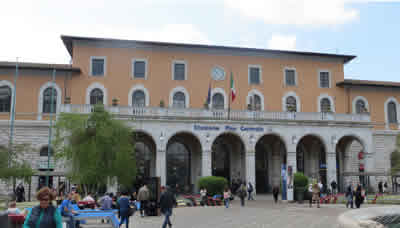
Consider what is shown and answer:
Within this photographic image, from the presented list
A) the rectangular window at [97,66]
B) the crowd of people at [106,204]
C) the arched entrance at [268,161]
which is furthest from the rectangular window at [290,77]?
the rectangular window at [97,66]

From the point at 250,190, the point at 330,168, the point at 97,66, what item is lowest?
the point at 250,190

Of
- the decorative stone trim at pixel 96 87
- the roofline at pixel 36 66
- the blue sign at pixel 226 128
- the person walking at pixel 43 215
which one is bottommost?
the person walking at pixel 43 215

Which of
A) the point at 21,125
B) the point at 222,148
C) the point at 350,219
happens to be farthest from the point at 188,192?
the point at 350,219

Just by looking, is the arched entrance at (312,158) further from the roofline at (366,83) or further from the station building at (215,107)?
the roofline at (366,83)

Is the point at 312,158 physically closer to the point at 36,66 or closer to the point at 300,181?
the point at 300,181

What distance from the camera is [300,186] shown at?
27906mm

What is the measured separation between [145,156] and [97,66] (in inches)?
338

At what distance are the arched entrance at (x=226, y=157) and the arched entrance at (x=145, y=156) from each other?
5247 mm

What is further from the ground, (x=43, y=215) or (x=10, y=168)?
(x=10, y=168)

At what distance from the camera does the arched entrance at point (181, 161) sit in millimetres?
33844

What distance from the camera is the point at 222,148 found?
35.2 metres

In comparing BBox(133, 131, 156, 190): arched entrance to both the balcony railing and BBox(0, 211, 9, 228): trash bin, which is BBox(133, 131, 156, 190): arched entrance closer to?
the balcony railing

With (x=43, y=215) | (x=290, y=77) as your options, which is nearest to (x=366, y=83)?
(x=290, y=77)

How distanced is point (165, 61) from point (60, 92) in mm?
9101
